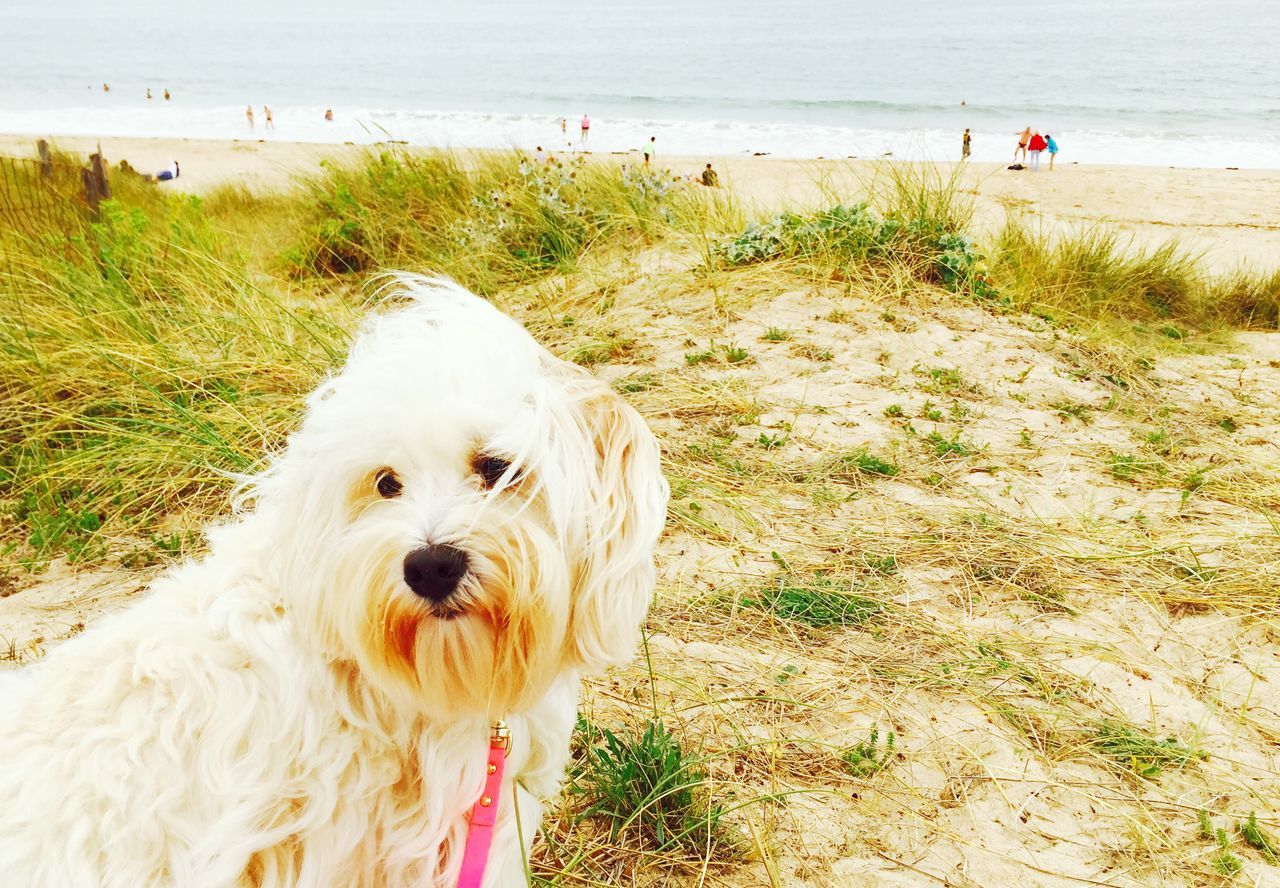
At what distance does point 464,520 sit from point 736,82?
47.6m

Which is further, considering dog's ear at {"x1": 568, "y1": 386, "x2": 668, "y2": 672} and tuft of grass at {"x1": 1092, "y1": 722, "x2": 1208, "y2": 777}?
tuft of grass at {"x1": 1092, "y1": 722, "x2": 1208, "y2": 777}

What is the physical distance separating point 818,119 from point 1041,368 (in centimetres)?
3147

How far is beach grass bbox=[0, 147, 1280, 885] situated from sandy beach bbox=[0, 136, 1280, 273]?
2537 millimetres

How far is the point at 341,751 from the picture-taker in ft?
5.32

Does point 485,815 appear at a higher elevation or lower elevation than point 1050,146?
lower

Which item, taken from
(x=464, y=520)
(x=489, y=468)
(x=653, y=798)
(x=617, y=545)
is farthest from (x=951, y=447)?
(x=464, y=520)

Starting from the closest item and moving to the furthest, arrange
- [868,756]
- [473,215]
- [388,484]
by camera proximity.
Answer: [388,484], [868,756], [473,215]

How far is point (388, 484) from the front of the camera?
1.66m

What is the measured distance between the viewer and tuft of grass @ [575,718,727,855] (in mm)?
2387

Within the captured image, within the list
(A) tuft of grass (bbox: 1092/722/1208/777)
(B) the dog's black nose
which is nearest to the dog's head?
(B) the dog's black nose

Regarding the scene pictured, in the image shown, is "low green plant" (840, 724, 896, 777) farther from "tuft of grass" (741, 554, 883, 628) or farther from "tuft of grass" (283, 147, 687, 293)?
"tuft of grass" (283, 147, 687, 293)

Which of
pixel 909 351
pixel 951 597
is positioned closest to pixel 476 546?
pixel 951 597

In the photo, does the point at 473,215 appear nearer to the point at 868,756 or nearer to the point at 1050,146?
the point at 868,756

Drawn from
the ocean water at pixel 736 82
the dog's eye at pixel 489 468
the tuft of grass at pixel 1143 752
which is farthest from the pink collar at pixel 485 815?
the ocean water at pixel 736 82
